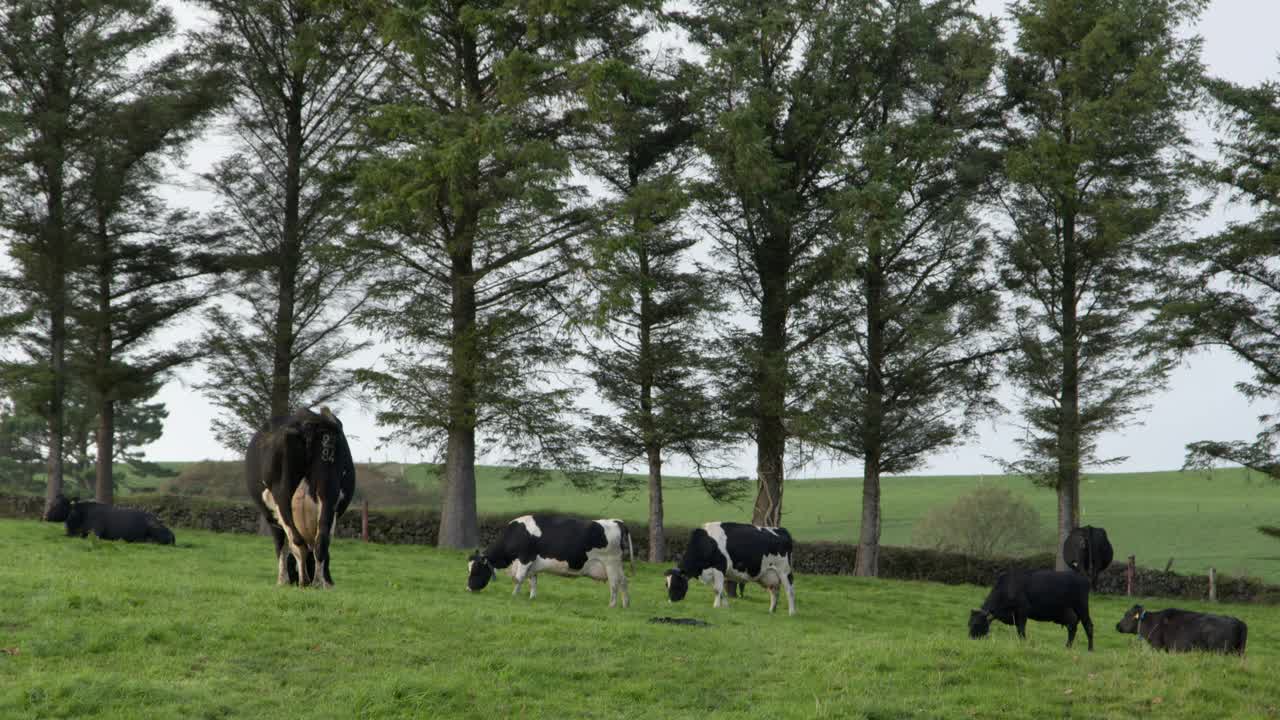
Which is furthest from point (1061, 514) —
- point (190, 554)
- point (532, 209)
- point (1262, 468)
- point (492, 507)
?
point (492, 507)

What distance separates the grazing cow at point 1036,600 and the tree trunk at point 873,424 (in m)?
15.6

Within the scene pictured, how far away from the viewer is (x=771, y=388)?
31.4 metres

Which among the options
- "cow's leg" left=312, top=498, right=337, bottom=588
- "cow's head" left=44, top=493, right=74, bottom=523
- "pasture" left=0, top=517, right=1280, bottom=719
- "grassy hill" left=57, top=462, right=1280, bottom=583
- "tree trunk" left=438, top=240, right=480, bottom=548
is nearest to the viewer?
"pasture" left=0, top=517, right=1280, bottom=719

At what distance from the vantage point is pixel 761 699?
471 inches

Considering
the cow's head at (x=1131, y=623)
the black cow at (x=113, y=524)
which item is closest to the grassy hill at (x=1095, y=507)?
the black cow at (x=113, y=524)

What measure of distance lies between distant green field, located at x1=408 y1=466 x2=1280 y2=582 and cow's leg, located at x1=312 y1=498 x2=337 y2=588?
109 ft

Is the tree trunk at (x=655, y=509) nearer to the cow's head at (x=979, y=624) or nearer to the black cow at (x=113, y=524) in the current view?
the black cow at (x=113, y=524)

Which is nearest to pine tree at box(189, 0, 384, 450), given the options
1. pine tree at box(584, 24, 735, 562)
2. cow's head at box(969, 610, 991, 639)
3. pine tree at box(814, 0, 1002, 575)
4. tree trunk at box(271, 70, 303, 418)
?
tree trunk at box(271, 70, 303, 418)

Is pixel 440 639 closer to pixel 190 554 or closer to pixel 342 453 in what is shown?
pixel 342 453

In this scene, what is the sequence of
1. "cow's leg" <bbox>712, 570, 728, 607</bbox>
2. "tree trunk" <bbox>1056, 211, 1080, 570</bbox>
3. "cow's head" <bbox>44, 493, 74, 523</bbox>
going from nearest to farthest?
"cow's leg" <bbox>712, 570, 728, 607</bbox>
"cow's head" <bbox>44, 493, 74, 523</bbox>
"tree trunk" <bbox>1056, 211, 1080, 570</bbox>

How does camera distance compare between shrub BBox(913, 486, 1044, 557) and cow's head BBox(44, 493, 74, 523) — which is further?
shrub BBox(913, 486, 1044, 557)

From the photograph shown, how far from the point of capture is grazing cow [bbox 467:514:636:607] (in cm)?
1739

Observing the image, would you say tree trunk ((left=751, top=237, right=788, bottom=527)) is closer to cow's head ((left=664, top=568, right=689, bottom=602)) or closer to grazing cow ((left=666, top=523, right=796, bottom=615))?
grazing cow ((left=666, top=523, right=796, bottom=615))

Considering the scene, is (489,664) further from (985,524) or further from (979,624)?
(985,524)
